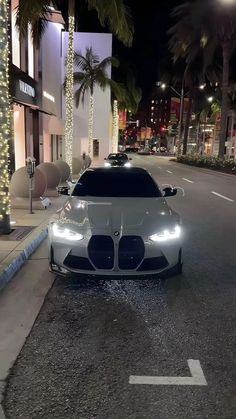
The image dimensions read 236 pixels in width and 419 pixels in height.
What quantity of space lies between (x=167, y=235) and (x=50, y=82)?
2417 cm

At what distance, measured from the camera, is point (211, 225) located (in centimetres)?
1072

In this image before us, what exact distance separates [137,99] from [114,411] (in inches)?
1971

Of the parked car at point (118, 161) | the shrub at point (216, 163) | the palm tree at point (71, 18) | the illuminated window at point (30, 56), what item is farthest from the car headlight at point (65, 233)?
the shrub at point (216, 163)

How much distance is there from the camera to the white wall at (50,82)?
26.0 m

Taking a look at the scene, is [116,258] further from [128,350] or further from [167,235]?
[128,350]

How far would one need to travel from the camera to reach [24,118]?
2175 cm

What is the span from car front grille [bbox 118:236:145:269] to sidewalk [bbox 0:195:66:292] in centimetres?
163

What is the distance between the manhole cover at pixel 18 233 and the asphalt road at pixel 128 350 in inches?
84.3

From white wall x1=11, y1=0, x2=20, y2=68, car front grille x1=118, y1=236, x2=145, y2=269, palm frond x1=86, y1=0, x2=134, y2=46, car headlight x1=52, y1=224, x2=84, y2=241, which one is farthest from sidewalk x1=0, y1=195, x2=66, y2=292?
white wall x1=11, y1=0, x2=20, y2=68

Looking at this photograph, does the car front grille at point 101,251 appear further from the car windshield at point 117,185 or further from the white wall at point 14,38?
the white wall at point 14,38

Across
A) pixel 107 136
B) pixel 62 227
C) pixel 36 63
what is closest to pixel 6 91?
pixel 62 227

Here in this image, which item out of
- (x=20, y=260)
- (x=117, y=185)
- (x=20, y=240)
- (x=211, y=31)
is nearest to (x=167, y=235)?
(x=117, y=185)

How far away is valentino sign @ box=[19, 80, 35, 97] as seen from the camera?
62.0 ft

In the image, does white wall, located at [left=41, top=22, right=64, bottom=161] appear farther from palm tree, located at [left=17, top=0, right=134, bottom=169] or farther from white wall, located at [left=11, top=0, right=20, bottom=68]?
palm tree, located at [left=17, top=0, right=134, bottom=169]
